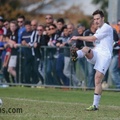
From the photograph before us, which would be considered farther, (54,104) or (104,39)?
(54,104)

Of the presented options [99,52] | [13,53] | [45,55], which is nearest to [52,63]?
[45,55]

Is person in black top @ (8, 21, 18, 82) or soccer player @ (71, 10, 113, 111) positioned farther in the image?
person in black top @ (8, 21, 18, 82)

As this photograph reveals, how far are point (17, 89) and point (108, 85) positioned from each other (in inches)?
112

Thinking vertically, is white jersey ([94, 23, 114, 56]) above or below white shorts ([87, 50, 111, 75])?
above

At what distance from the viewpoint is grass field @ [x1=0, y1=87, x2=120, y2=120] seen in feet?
44.9

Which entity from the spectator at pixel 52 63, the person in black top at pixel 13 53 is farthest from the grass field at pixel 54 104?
the person in black top at pixel 13 53

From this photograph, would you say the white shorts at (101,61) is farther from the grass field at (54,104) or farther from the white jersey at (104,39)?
the grass field at (54,104)

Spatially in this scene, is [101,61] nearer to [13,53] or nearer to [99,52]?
[99,52]

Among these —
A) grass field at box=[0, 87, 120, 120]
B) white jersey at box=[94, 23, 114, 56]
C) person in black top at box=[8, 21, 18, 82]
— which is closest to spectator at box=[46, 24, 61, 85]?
grass field at box=[0, 87, 120, 120]

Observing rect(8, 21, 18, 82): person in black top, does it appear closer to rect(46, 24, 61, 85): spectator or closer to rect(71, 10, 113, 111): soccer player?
rect(46, 24, 61, 85): spectator

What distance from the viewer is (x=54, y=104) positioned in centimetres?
1623

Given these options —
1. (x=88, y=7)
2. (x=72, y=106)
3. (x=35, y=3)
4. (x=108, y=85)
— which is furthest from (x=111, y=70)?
(x=88, y=7)

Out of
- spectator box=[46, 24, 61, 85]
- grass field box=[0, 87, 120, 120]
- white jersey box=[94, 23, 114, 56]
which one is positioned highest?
white jersey box=[94, 23, 114, 56]

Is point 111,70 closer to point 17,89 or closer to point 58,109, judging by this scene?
point 17,89
